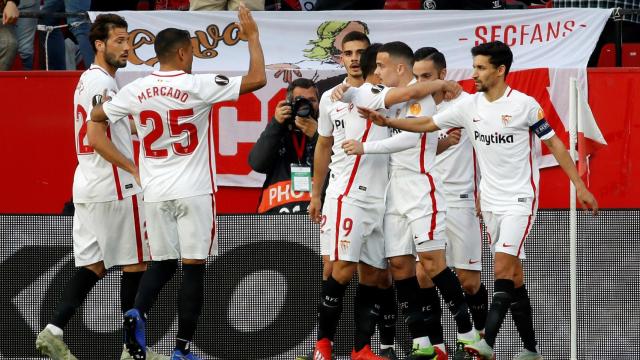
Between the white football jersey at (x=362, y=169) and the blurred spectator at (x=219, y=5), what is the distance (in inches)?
177

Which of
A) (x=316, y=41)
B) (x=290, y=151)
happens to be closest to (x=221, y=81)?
(x=290, y=151)

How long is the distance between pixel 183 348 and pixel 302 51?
15.8 feet

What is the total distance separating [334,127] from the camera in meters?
8.64

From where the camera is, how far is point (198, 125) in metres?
8.23

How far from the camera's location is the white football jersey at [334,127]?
8.54 meters

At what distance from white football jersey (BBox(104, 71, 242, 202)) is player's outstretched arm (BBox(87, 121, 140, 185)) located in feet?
0.41

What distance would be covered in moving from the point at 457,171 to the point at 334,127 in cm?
125

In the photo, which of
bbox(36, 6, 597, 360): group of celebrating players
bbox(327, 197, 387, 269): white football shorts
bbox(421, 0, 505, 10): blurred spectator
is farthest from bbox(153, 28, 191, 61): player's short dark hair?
bbox(421, 0, 505, 10): blurred spectator

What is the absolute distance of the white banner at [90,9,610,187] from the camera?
12195mm

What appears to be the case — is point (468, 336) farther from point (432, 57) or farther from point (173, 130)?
point (173, 130)

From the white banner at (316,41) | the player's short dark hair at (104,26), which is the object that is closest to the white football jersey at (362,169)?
the player's short dark hair at (104,26)

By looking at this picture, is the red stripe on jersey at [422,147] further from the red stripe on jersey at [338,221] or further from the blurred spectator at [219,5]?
the blurred spectator at [219,5]

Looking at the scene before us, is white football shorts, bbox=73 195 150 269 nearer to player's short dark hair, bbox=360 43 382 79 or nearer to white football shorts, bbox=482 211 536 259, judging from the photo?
player's short dark hair, bbox=360 43 382 79

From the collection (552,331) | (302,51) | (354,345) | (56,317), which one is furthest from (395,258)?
(302,51)
